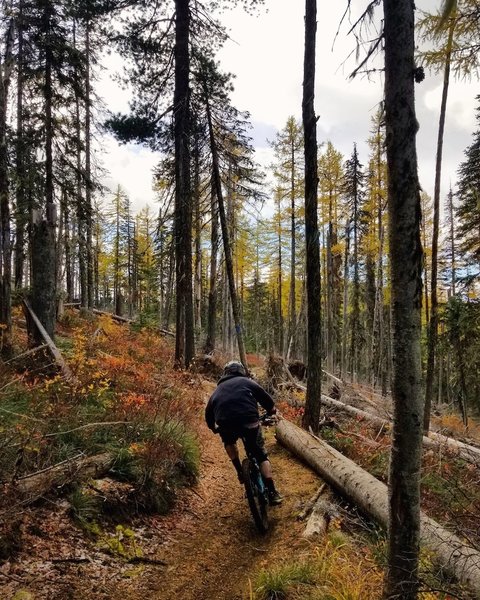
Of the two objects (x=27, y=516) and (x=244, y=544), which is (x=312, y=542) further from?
(x=27, y=516)

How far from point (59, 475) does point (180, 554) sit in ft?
5.21

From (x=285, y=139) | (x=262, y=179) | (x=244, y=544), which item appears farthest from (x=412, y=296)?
(x=285, y=139)

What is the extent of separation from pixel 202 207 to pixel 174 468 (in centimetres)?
1312

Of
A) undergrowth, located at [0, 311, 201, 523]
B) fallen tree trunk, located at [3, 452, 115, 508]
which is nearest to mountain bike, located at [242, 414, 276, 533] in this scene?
undergrowth, located at [0, 311, 201, 523]

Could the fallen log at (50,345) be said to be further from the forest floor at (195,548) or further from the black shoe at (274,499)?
the black shoe at (274,499)

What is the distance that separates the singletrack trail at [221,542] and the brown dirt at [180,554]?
0.03ft

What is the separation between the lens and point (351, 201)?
26.1 meters

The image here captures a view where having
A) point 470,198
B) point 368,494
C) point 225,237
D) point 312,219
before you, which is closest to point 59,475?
point 368,494

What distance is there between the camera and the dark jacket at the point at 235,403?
17.4 ft

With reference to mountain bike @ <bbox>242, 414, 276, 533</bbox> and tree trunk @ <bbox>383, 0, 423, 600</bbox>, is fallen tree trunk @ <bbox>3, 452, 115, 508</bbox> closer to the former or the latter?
mountain bike @ <bbox>242, 414, 276, 533</bbox>

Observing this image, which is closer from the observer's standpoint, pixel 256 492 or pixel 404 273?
pixel 404 273

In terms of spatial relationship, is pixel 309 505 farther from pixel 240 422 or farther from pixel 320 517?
pixel 240 422

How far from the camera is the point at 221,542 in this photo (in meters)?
4.91

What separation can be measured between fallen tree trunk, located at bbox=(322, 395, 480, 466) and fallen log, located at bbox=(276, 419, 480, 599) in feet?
11.0
